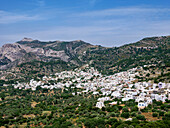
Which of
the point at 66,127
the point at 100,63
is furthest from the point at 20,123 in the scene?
the point at 100,63

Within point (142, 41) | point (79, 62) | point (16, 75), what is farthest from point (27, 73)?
point (142, 41)

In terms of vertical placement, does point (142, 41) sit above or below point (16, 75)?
above

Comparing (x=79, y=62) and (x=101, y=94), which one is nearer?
(x=101, y=94)

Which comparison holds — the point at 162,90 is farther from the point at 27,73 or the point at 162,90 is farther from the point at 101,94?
the point at 27,73

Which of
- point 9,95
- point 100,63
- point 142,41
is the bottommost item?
point 9,95

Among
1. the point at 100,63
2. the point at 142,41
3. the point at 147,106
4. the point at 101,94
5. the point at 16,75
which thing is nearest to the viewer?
the point at 147,106

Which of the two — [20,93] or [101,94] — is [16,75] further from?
[101,94]

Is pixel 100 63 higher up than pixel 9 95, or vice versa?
pixel 100 63

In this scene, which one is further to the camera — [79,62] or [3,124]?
[79,62]

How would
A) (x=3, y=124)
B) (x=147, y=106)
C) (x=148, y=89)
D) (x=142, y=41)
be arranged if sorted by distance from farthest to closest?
1. (x=142, y=41)
2. (x=148, y=89)
3. (x=147, y=106)
4. (x=3, y=124)
